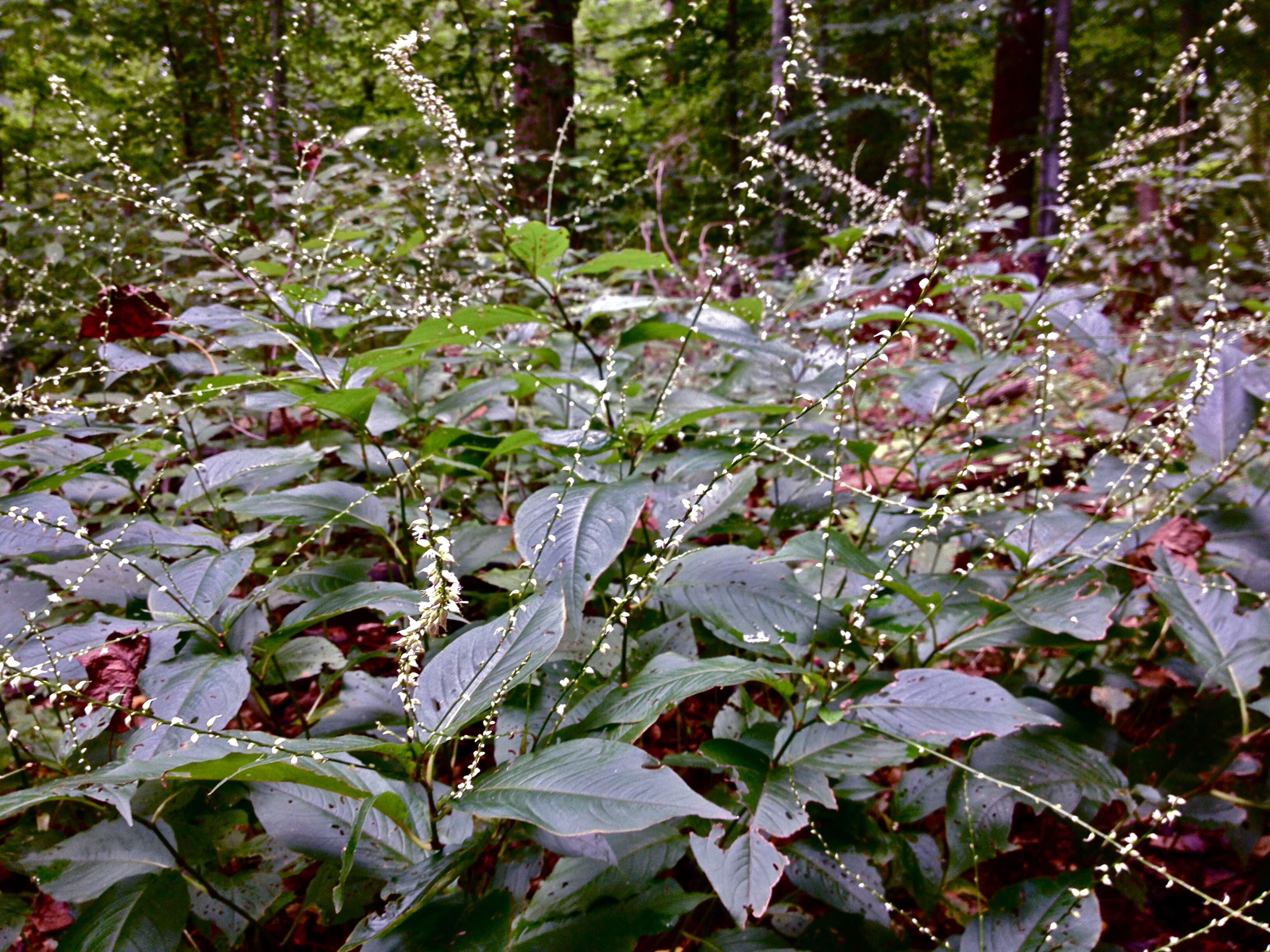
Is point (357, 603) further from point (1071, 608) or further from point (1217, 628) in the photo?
point (1217, 628)

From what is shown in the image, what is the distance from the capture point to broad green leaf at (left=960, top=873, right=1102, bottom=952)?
3.86 ft

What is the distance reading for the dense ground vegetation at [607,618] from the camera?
101 cm

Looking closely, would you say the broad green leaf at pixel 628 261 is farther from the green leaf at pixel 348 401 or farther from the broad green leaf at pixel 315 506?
the broad green leaf at pixel 315 506

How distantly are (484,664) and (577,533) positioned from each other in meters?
0.34

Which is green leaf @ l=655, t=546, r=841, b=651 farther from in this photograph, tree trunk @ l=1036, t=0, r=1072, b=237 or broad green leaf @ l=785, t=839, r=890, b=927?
tree trunk @ l=1036, t=0, r=1072, b=237

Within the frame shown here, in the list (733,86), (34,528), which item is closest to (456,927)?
(34,528)

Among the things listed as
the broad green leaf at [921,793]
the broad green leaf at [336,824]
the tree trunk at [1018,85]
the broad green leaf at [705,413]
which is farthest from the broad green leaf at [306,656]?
the tree trunk at [1018,85]

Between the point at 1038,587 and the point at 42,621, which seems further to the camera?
the point at 1038,587

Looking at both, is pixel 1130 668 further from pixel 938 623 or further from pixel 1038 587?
pixel 938 623

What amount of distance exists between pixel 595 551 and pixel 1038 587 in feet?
3.42

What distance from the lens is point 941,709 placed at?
1207 mm

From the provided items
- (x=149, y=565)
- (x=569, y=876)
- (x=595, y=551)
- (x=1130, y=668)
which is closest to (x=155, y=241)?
(x=149, y=565)

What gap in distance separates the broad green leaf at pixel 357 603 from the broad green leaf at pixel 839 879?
83 cm

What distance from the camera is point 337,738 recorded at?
828 millimetres
